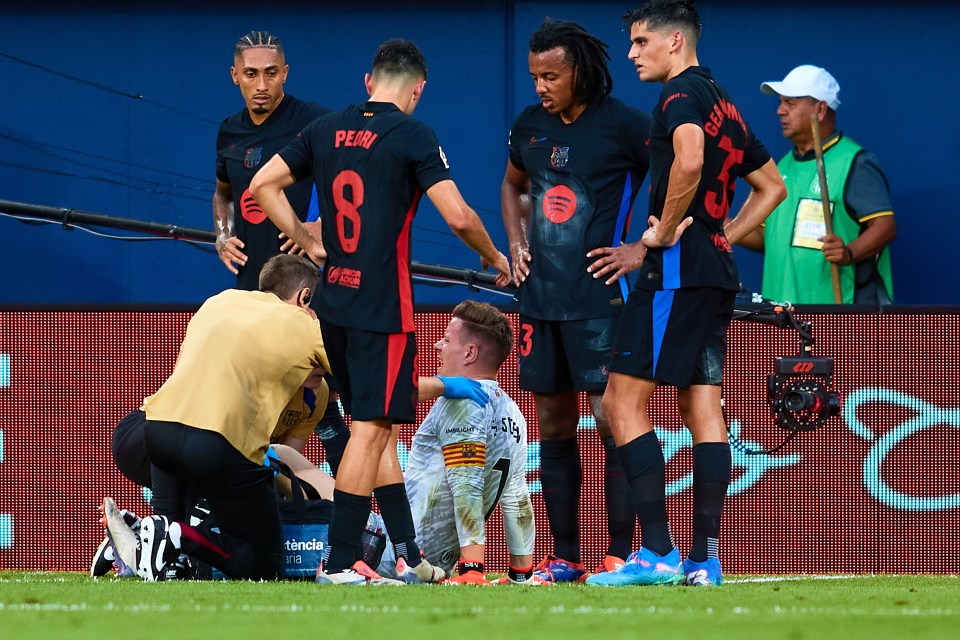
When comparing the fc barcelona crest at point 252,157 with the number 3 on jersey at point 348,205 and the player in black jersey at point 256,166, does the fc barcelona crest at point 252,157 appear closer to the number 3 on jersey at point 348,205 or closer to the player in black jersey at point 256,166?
the player in black jersey at point 256,166

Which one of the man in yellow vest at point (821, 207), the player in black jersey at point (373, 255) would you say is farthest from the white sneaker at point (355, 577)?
the man in yellow vest at point (821, 207)

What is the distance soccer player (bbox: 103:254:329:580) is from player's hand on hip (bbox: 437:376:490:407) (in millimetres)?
485

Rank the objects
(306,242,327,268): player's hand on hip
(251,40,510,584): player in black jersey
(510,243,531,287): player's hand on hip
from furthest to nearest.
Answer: (510,243,531,287): player's hand on hip → (306,242,327,268): player's hand on hip → (251,40,510,584): player in black jersey

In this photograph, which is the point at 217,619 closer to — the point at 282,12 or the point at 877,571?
the point at 877,571

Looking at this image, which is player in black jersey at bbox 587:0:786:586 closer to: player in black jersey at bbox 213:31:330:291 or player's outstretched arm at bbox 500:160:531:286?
player's outstretched arm at bbox 500:160:531:286

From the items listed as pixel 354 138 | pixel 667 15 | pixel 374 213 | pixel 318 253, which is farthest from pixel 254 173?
pixel 667 15

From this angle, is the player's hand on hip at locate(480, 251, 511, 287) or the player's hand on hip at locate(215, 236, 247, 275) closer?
the player's hand on hip at locate(480, 251, 511, 287)

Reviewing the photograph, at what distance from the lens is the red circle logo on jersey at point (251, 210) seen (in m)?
7.11

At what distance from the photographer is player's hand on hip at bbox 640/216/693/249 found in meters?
5.74

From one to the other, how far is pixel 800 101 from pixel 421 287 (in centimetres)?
274

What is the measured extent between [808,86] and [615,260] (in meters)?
3.11

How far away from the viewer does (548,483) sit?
A: 21.2 ft

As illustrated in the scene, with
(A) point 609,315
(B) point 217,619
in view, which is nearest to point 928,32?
(A) point 609,315

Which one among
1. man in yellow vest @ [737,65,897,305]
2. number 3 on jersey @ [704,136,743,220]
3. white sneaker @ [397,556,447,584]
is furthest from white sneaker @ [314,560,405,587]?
man in yellow vest @ [737,65,897,305]
